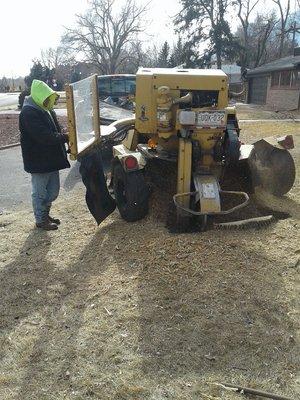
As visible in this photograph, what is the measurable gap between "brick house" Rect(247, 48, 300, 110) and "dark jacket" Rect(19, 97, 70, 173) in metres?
20.3

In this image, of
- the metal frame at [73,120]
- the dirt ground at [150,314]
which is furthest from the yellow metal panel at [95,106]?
the dirt ground at [150,314]

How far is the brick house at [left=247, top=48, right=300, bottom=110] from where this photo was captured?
2390 centimetres

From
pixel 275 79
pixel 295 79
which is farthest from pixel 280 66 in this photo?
pixel 275 79

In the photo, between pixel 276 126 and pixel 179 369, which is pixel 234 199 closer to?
pixel 179 369

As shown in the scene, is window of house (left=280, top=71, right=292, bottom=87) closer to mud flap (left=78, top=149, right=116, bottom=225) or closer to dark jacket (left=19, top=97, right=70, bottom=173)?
mud flap (left=78, top=149, right=116, bottom=225)

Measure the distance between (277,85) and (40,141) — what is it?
79.1 feet

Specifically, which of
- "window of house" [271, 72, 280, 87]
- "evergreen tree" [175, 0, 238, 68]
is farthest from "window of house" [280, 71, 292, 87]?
"evergreen tree" [175, 0, 238, 68]

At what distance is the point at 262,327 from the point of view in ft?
10.7

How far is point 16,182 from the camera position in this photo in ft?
26.7

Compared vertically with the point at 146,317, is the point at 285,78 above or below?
above

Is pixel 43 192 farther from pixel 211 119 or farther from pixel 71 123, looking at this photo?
pixel 211 119

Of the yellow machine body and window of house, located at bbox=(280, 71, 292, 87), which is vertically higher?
the yellow machine body

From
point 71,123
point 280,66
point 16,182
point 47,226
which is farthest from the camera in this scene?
point 280,66

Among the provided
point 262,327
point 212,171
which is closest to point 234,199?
point 212,171
